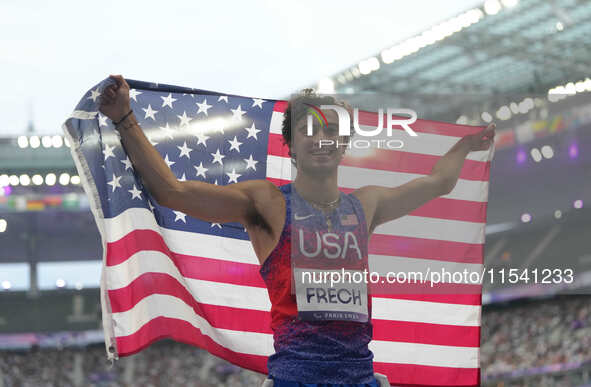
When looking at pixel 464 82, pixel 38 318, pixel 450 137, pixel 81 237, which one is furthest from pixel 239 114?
pixel 81 237

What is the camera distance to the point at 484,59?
720 inches

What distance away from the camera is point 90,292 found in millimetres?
21266

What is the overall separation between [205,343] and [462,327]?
1199 mm

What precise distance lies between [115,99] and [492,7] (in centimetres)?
1523

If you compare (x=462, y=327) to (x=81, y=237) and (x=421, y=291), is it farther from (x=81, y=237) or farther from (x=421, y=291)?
(x=81, y=237)

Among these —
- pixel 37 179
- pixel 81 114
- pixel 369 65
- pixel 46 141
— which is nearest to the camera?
pixel 81 114

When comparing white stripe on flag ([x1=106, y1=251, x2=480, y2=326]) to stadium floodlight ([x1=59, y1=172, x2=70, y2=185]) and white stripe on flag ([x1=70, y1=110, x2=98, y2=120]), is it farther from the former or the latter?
stadium floodlight ([x1=59, y1=172, x2=70, y2=185])

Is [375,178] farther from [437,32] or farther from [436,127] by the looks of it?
[437,32]

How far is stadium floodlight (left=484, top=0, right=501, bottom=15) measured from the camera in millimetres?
16234

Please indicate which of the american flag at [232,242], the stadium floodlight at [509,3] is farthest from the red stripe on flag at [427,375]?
the stadium floodlight at [509,3]

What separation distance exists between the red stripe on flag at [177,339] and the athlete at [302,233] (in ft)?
2.49

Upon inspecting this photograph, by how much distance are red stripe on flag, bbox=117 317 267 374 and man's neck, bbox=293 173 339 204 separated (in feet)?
3.03

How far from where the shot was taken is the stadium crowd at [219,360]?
17562 mm

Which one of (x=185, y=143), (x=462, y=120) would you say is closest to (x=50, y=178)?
(x=462, y=120)
